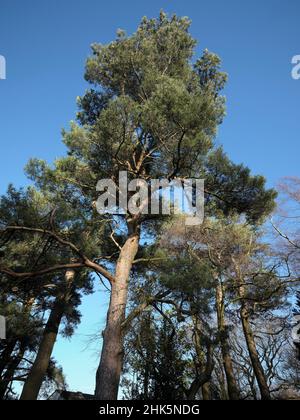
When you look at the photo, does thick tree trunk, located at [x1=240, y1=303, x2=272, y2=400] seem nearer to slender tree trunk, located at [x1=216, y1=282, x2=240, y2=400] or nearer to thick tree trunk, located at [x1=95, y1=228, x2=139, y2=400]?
slender tree trunk, located at [x1=216, y1=282, x2=240, y2=400]

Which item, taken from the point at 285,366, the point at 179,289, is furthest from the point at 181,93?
the point at 285,366

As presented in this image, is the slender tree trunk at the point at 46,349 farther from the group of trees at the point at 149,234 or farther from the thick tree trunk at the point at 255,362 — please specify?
the thick tree trunk at the point at 255,362

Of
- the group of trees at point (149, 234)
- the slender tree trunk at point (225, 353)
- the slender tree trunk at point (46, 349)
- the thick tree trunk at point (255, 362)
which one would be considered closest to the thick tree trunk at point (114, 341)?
the group of trees at point (149, 234)

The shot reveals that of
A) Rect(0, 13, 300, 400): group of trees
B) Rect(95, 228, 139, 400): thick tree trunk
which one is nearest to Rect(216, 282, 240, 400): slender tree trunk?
Rect(0, 13, 300, 400): group of trees

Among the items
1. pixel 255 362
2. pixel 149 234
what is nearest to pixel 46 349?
pixel 149 234

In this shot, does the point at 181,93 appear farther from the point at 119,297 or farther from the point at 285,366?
the point at 285,366

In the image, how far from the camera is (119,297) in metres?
6.99

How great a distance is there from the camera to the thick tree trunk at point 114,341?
593 cm

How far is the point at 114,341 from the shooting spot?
640cm

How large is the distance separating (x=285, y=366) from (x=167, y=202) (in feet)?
41.2

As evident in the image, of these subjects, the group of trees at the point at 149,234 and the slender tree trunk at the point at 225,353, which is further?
the slender tree trunk at the point at 225,353

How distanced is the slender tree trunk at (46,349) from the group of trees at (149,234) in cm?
3

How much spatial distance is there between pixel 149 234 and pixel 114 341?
417 cm
